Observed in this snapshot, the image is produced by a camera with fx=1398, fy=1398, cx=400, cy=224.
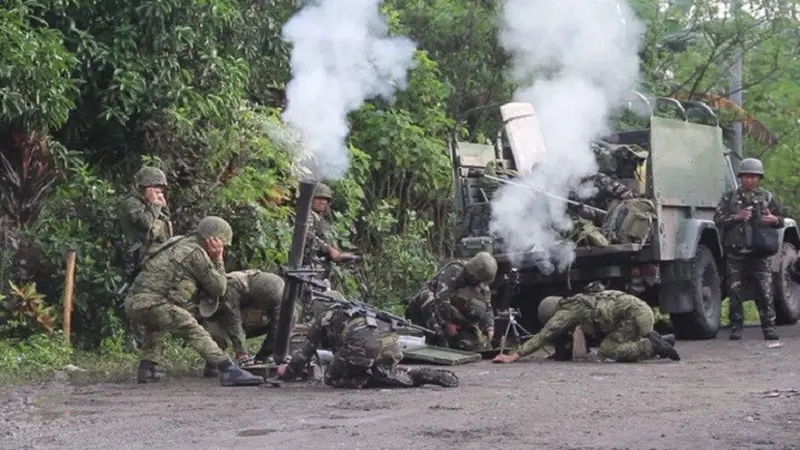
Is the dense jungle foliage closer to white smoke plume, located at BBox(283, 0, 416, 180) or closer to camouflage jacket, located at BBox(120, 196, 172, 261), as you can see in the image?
white smoke plume, located at BBox(283, 0, 416, 180)

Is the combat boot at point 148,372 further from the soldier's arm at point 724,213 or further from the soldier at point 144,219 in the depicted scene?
the soldier's arm at point 724,213

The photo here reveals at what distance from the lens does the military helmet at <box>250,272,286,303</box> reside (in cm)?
1089

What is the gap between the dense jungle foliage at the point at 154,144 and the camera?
11.8 meters

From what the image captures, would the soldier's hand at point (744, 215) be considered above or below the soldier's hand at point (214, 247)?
above

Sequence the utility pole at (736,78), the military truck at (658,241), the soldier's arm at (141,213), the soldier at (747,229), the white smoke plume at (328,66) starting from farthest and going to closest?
the utility pole at (736,78)
the soldier at (747,229)
the military truck at (658,241)
the white smoke plume at (328,66)
the soldier's arm at (141,213)

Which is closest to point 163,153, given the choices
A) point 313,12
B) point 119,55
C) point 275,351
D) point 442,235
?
point 119,55

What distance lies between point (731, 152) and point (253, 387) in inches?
297

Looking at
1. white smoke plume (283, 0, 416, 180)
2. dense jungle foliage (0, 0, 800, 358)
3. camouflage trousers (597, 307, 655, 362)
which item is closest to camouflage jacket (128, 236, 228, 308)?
dense jungle foliage (0, 0, 800, 358)

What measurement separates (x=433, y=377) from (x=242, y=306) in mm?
2096

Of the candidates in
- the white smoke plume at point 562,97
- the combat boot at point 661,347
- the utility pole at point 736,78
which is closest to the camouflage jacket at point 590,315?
the combat boot at point 661,347

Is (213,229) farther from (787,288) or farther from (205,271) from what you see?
(787,288)

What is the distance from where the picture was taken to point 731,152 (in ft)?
50.8

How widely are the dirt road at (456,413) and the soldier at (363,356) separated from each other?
0.18 metres

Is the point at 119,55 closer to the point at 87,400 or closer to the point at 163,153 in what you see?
the point at 163,153
